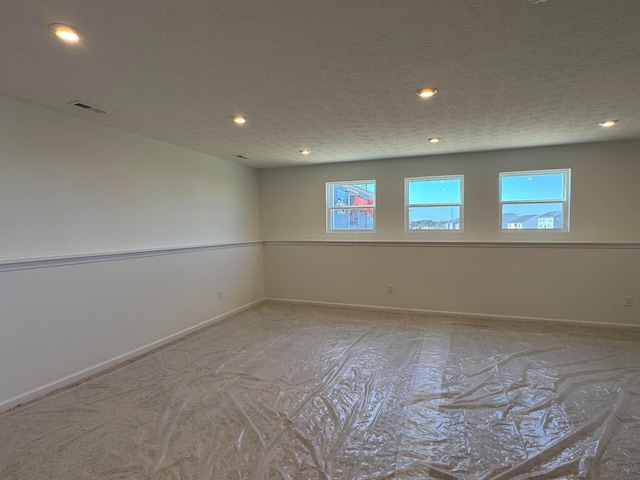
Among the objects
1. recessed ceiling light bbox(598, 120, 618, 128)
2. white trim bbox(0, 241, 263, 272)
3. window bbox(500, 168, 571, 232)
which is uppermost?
recessed ceiling light bbox(598, 120, 618, 128)

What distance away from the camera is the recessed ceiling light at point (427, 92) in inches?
94.8

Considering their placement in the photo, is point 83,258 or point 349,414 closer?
point 349,414

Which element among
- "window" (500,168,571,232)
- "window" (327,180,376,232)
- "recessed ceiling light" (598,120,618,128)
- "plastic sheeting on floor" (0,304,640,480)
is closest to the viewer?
"plastic sheeting on floor" (0,304,640,480)

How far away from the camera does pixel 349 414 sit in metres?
2.29

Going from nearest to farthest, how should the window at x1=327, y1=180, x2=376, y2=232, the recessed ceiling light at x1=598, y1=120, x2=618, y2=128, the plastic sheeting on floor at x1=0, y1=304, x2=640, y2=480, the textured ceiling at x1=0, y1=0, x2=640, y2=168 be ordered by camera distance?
the textured ceiling at x1=0, y1=0, x2=640, y2=168
the plastic sheeting on floor at x1=0, y1=304, x2=640, y2=480
the recessed ceiling light at x1=598, y1=120, x2=618, y2=128
the window at x1=327, y1=180, x2=376, y2=232

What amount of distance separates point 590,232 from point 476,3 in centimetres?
398

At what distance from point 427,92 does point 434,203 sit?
265 cm

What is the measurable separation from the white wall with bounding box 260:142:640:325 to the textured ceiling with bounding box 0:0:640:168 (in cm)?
102

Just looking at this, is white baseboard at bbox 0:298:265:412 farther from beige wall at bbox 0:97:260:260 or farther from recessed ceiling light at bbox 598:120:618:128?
recessed ceiling light at bbox 598:120:618:128

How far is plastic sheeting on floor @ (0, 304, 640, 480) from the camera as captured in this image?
1.82 meters

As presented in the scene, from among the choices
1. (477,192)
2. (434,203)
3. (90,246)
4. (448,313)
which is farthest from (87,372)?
(477,192)

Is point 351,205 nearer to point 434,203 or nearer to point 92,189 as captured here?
point 434,203

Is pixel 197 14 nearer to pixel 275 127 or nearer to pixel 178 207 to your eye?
pixel 275 127

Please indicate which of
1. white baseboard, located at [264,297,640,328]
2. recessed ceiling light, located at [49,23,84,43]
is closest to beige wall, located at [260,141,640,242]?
white baseboard, located at [264,297,640,328]
